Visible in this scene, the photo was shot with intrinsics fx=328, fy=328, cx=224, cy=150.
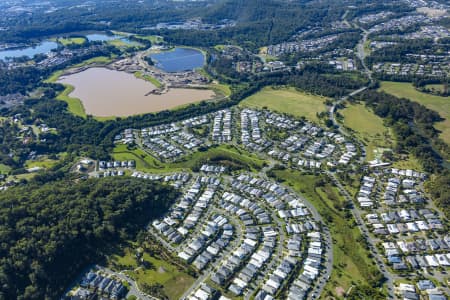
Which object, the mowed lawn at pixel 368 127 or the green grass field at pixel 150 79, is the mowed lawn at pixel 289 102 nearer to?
the mowed lawn at pixel 368 127

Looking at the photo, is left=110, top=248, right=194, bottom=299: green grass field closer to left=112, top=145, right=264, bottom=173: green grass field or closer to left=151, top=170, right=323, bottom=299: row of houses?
left=151, top=170, right=323, bottom=299: row of houses

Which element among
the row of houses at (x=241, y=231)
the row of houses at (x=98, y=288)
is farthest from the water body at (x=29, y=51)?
the row of houses at (x=98, y=288)

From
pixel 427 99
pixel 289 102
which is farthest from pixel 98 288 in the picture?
pixel 427 99

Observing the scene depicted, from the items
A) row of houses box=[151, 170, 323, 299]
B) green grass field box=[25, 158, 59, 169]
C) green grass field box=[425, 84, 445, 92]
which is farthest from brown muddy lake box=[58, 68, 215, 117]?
green grass field box=[425, 84, 445, 92]

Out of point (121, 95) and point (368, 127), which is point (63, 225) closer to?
point (121, 95)

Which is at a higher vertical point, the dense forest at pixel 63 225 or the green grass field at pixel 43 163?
the dense forest at pixel 63 225

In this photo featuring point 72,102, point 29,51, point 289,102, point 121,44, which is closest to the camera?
point 289,102
